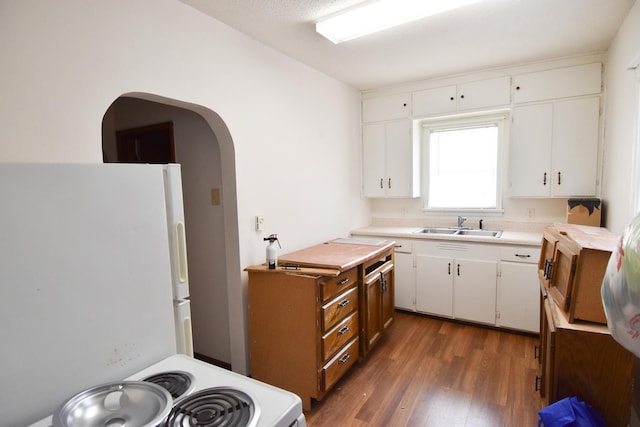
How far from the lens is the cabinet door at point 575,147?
289 centimetres

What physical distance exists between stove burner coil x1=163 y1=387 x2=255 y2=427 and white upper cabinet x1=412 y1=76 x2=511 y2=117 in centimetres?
335

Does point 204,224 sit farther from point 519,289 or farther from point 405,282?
point 519,289

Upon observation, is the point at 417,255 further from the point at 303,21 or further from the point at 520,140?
the point at 303,21

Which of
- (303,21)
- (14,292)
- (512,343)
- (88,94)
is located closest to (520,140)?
(512,343)

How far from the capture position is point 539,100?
307 cm

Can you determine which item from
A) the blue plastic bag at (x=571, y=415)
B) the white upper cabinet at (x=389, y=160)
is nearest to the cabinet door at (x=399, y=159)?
the white upper cabinet at (x=389, y=160)

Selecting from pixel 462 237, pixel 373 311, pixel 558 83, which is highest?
pixel 558 83

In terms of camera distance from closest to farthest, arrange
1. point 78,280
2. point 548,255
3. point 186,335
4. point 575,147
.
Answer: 1. point 78,280
2. point 186,335
3. point 548,255
4. point 575,147

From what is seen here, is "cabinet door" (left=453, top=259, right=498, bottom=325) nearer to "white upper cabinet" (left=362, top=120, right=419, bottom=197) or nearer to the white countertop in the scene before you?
the white countertop

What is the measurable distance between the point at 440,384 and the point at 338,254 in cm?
116

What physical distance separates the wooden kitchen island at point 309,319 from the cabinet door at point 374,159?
4.92 feet

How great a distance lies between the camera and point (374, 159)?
3.94 meters

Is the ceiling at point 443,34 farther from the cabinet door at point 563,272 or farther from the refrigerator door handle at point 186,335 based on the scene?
the refrigerator door handle at point 186,335

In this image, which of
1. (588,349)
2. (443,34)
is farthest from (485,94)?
(588,349)
